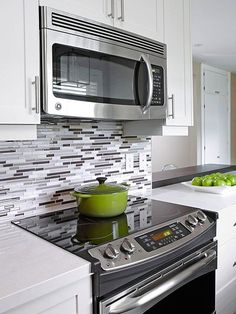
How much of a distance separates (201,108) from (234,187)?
4032 millimetres

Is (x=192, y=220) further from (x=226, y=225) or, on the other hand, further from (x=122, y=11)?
(x=122, y=11)

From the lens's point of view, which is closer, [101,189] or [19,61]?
[19,61]

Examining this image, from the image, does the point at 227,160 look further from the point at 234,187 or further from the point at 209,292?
the point at 209,292

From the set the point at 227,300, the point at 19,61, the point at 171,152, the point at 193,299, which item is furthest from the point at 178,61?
the point at 171,152

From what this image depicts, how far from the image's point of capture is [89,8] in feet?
4.26

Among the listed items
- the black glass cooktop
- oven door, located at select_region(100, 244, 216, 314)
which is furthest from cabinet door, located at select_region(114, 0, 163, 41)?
oven door, located at select_region(100, 244, 216, 314)

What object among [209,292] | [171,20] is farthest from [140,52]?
[209,292]

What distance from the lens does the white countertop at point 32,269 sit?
79cm

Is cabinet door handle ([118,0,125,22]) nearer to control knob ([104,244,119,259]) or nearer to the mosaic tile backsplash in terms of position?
the mosaic tile backsplash

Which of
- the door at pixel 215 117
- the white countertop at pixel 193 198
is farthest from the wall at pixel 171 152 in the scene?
the white countertop at pixel 193 198

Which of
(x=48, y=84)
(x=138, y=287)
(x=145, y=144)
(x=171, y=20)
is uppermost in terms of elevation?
(x=171, y=20)

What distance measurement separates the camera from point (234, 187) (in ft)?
6.58

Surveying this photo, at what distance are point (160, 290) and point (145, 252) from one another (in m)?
0.17

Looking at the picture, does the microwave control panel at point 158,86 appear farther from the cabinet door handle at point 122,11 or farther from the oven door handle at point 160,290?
the oven door handle at point 160,290
